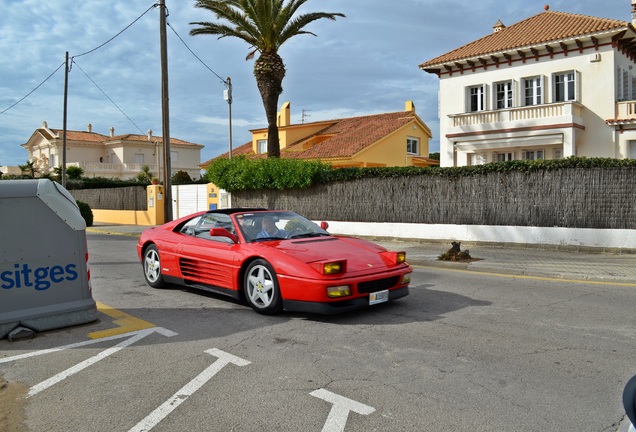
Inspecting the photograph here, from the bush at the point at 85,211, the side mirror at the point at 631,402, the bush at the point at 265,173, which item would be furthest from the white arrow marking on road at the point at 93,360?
the bush at the point at 85,211

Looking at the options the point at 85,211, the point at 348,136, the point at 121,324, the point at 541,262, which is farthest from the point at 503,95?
the point at 121,324

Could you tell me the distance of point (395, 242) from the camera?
55.3 ft

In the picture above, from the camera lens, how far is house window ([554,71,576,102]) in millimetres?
22062

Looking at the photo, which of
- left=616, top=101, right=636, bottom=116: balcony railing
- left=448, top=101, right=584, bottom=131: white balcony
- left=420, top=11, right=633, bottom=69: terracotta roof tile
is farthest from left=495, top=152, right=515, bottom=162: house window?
left=420, top=11, right=633, bottom=69: terracotta roof tile

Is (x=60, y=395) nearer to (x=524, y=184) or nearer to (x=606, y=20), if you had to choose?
(x=524, y=184)

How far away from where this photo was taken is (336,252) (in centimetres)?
667

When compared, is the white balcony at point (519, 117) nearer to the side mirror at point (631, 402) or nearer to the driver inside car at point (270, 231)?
the driver inside car at point (270, 231)

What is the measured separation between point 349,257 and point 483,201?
9.93 meters

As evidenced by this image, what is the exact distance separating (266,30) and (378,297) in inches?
713

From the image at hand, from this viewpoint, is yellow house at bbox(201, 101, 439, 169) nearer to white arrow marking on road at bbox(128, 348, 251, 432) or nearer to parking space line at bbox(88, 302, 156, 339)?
parking space line at bbox(88, 302, 156, 339)

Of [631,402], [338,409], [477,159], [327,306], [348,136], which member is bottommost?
[338,409]

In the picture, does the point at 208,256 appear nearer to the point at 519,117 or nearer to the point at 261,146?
the point at 519,117

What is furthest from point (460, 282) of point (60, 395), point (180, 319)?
point (60, 395)

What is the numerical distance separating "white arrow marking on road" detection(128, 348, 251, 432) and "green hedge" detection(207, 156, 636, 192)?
11.7 m
